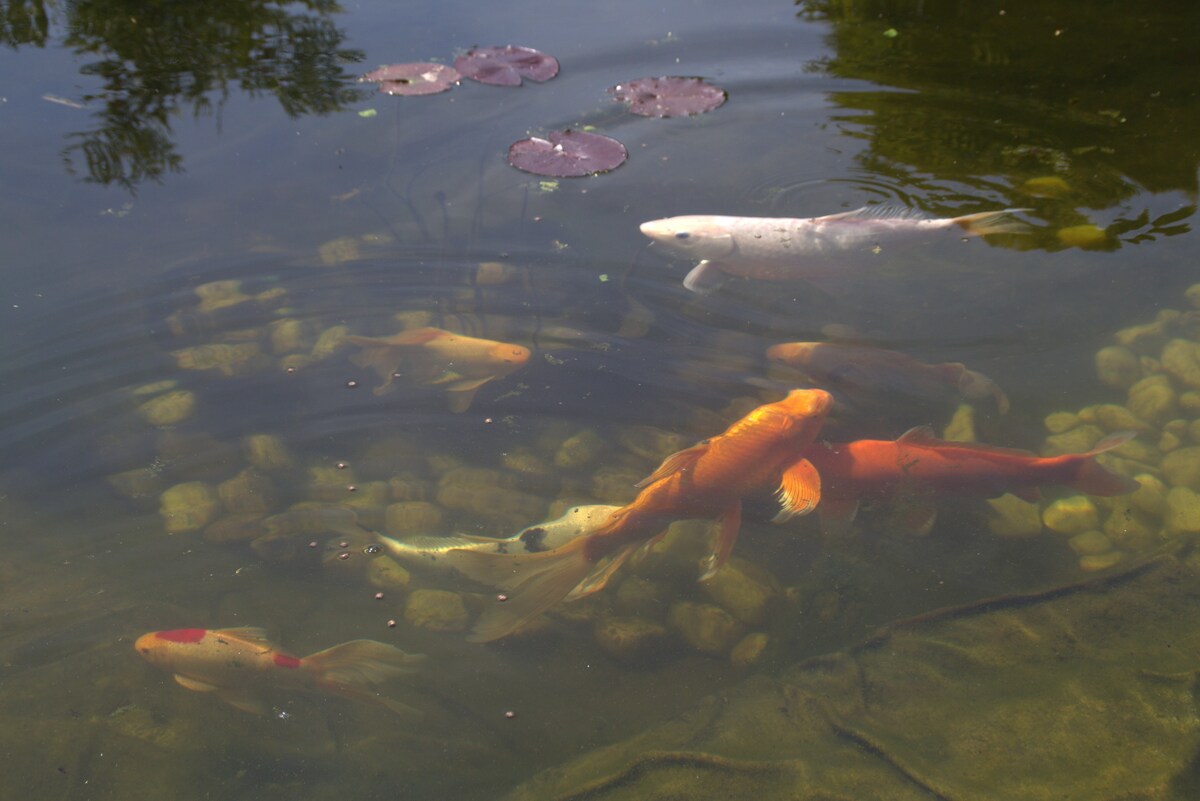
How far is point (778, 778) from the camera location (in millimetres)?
3176

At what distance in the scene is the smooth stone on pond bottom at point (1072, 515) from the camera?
4262 mm

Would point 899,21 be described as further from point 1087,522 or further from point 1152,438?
point 1087,522

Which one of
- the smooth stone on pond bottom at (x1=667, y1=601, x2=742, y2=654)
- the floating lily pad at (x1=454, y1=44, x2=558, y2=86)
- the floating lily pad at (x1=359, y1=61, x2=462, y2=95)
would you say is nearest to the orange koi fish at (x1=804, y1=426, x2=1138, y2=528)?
the smooth stone on pond bottom at (x1=667, y1=601, x2=742, y2=654)

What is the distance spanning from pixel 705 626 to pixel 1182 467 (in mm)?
2827

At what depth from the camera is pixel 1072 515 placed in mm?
4293

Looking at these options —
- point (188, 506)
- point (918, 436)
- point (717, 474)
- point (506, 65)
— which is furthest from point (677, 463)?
point (506, 65)

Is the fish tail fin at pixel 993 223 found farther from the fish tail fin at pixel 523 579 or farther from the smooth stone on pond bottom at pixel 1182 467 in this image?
the fish tail fin at pixel 523 579

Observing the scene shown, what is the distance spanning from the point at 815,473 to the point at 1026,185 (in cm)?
287

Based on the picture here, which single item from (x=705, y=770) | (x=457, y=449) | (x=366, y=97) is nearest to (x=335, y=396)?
(x=457, y=449)

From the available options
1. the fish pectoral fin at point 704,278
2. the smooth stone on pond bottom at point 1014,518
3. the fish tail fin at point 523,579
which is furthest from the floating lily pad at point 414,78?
the smooth stone on pond bottom at point 1014,518

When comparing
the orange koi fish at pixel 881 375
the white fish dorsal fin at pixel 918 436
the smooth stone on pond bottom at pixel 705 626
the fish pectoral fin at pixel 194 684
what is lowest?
the smooth stone on pond bottom at pixel 705 626

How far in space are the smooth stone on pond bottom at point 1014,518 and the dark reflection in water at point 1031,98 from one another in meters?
2.09

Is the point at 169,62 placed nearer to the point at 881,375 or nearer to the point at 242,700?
the point at 242,700

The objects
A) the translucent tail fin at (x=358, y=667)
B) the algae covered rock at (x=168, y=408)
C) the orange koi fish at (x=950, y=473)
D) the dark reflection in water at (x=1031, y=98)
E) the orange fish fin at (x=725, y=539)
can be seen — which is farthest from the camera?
the dark reflection in water at (x=1031, y=98)
